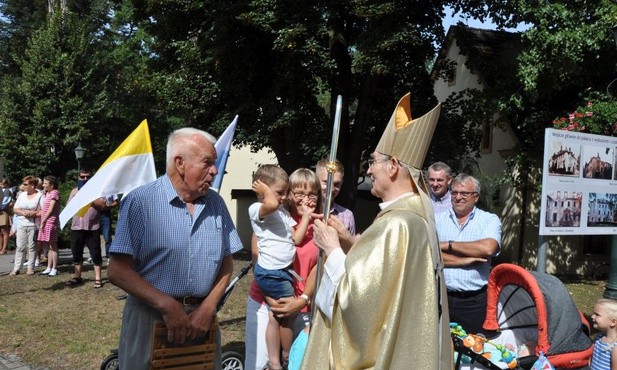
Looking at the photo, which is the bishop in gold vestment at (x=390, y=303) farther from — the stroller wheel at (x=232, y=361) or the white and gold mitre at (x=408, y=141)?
the stroller wheel at (x=232, y=361)

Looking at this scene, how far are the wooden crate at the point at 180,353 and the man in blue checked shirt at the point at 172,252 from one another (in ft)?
0.18

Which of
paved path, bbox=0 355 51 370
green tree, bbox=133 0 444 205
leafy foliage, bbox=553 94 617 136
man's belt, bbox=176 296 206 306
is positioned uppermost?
green tree, bbox=133 0 444 205

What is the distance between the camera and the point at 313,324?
2.96 metres

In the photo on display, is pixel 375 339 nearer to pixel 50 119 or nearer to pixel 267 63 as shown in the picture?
pixel 267 63

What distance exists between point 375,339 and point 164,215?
1284mm

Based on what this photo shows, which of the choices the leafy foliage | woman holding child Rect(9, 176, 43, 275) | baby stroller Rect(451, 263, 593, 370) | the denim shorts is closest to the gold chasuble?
baby stroller Rect(451, 263, 593, 370)

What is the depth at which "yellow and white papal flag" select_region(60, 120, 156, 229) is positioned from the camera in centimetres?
578

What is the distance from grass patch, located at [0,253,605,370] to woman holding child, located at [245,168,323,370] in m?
2.00

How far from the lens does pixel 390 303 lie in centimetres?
265

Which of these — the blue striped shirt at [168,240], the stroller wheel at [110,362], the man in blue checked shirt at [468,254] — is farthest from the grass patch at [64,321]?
the blue striped shirt at [168,240]

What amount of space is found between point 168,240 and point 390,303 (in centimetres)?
123

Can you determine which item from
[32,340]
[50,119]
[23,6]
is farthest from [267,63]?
[23,6]

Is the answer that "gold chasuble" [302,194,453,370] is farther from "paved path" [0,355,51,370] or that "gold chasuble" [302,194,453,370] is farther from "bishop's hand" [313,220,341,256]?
"paved path" [0,355,51,370]

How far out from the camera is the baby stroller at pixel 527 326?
4023 mm
